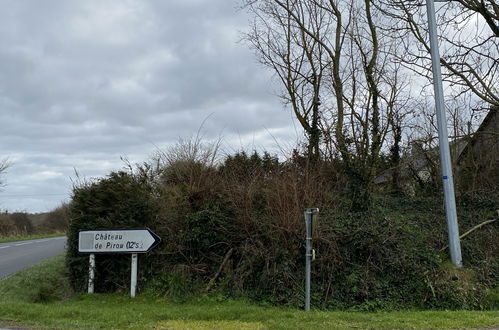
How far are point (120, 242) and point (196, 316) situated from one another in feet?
12.3

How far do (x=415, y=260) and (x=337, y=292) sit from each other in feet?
7.17

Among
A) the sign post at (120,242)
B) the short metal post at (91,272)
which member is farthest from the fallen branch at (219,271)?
the short metal post at (91,272)

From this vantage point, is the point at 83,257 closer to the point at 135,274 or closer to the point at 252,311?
the point at 135,274

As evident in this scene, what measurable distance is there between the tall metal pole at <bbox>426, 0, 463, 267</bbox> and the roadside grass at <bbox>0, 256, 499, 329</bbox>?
2394 millimetres

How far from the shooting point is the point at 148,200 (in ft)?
44.2

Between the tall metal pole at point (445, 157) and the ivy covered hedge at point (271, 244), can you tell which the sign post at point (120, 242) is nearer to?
the ivy covered hedge at point (271, 244)

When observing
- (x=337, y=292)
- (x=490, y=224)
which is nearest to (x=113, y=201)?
(x=337, y=292)

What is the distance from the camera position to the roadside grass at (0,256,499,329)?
8.45 meters

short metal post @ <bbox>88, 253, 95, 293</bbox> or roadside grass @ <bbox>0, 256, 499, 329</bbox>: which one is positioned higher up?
short metal post @ <bbox>88, 253, 95, 293</bbox>

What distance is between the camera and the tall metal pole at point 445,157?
38.7ft

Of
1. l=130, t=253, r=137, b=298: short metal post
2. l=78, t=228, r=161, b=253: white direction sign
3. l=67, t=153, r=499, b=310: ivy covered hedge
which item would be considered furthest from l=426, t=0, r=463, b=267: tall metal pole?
l=130, t=253, r=137, b=298: short metal post

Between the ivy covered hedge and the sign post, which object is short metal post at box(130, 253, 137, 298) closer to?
the sign post

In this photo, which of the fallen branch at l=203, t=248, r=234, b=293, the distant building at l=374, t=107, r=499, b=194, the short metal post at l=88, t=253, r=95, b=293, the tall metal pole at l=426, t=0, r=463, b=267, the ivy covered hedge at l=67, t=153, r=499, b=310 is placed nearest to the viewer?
the ivy covered hedge at l=67, t=153, r=499, b=310

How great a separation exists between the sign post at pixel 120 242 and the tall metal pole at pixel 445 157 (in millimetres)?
7189
